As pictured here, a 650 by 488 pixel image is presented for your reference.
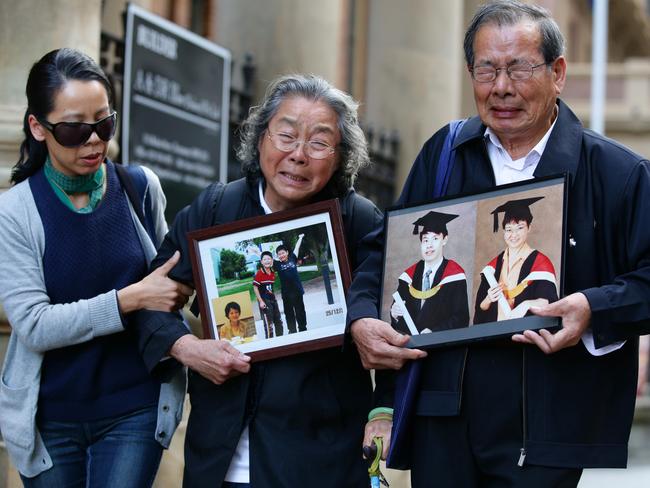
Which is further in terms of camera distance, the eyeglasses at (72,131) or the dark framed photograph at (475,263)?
the eyeglasses at (72,131)

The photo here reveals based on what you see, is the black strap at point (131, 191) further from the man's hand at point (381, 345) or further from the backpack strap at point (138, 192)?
the man's hand at point (381, 345)

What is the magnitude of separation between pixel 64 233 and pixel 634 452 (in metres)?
9.22

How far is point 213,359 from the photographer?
4445mm

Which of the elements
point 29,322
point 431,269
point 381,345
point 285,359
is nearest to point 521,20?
point 431,269

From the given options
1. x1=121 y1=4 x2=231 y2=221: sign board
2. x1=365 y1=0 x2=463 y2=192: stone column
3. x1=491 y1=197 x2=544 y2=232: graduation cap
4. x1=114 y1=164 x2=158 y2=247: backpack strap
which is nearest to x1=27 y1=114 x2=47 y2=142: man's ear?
x1=114 y1=164 x2=158 y2=247: backpack strap

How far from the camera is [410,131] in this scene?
52.3ft

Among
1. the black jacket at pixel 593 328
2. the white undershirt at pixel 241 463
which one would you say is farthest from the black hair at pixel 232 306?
the black jacket at pixel 593 328

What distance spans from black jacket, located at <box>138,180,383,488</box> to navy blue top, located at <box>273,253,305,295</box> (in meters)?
0.21

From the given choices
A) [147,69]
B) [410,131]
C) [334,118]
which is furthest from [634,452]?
[334,118]

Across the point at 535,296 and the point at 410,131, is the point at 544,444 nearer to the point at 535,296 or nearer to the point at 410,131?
the point at 535,296

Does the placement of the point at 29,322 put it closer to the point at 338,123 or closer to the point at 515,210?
the point at 338,123

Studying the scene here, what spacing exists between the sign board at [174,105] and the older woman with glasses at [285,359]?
5.40m

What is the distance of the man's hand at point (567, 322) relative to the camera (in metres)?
3.83

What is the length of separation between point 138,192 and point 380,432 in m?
1.43
